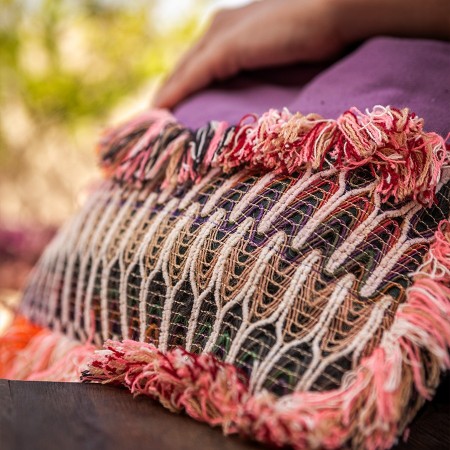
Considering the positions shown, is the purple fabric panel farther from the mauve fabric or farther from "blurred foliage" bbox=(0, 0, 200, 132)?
"blurred foliage" bbox=(0, 0, 200, 132)

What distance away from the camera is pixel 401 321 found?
482mm

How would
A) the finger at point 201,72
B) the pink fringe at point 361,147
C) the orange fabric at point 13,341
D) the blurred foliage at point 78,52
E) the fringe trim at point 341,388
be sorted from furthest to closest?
the blurred foliage at point 78,52
the finger at point 201,72
the orange fabric at point 13,341
the pink fringe at point 361,147
the fringe trim at point 341,388

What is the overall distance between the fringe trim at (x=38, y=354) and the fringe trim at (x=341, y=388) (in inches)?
4.6

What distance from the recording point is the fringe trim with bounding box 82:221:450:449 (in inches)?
17.2

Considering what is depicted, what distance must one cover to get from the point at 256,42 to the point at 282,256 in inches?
16.5

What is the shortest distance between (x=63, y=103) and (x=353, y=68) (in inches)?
64.3

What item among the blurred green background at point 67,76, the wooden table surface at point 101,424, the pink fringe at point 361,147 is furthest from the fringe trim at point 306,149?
the blurred green background at point 67,76

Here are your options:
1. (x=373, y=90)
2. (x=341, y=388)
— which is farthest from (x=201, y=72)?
(x=341, y=388)

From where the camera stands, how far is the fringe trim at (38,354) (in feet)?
2.12

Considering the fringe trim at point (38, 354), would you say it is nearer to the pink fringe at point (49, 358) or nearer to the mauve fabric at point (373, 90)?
the pink fringe at point (49, 358)

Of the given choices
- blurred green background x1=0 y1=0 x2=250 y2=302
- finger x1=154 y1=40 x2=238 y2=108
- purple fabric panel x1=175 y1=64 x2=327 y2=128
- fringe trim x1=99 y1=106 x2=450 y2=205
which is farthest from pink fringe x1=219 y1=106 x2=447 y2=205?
blurred green background x1=0 y1=0 x2=250 y2=302

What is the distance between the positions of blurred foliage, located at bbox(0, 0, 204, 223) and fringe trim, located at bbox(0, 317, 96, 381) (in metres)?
1.42

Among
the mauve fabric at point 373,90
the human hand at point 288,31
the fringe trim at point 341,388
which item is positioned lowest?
the fringe trim at point 341,388

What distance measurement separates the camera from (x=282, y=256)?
1.82 ft
